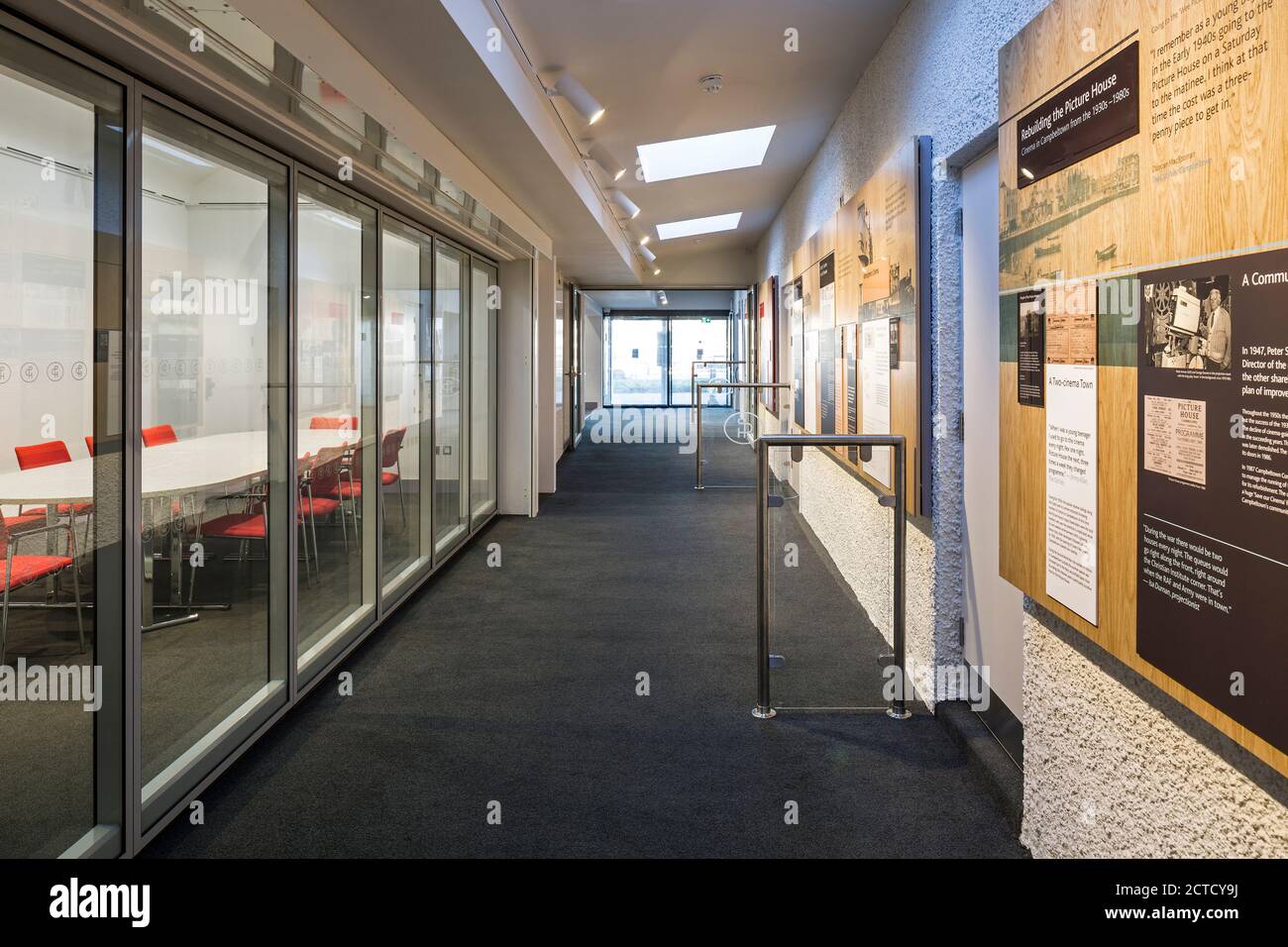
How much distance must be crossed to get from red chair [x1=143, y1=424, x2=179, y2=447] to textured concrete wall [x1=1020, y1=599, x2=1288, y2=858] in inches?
84.1

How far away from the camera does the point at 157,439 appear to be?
7.24 ft

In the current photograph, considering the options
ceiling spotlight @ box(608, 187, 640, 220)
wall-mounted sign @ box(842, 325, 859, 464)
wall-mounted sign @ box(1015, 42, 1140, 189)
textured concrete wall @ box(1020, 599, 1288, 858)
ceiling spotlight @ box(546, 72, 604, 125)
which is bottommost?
textured concrete wall @ box(1020, 599, 1288, 858)

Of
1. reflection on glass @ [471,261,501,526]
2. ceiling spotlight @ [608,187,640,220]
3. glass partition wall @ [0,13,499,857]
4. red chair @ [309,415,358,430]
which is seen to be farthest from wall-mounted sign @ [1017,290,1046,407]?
ceiling spotlight @ [608,187,640,220]

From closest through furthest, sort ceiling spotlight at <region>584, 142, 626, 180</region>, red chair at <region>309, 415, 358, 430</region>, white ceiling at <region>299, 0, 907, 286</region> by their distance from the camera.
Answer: white ceiling at <region>299, 0, 907, 286</region>, red chair at <region>309, 415, 358, 430</region>, ceiling spotlight at <region>584, 142, 626, 180</region>

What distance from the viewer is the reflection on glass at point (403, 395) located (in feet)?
13.3

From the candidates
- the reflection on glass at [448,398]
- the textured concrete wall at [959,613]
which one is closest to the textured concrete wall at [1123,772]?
the textured concrete wall at [959,613]

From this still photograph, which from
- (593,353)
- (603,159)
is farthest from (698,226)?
(593,353)

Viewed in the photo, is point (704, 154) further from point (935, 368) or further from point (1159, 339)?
point (1159, 339)

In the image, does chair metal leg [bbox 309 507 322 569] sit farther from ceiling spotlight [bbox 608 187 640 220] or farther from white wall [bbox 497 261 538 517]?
ceiling spotlight [bbox 608 187 640 220]

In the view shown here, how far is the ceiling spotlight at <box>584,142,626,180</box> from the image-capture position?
4.99 meters

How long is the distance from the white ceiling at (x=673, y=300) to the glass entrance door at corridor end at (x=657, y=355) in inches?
19.0

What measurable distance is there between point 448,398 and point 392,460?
1127 mm

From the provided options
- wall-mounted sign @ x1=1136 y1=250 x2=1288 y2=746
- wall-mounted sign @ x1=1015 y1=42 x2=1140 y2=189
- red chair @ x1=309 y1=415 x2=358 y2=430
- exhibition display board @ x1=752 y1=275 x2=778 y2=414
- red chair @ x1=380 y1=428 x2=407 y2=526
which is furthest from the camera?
exhibition display board @ x1=752 y1=275 x2=778 y2=414

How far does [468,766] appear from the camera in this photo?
2.60 meters
